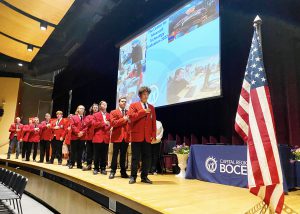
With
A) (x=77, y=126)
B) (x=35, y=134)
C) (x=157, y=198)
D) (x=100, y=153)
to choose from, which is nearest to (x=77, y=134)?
(x=77, y=126)

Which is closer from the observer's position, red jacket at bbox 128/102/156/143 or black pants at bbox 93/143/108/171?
red jacket at bbox 128/102/156/143

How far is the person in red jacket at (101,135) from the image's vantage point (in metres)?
4.62

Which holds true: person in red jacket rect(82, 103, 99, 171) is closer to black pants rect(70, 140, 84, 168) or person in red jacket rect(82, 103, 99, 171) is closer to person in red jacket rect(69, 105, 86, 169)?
person in red jacket rect(69, 105, 86, 169)

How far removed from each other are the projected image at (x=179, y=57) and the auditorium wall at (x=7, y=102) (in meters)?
9.65

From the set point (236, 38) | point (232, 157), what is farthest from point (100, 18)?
point (232, 157)

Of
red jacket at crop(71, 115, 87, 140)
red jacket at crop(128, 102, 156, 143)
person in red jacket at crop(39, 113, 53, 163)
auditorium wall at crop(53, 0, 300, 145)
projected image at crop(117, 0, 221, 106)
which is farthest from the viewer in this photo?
person in red jacket at crop(39, 113, 53, 163)

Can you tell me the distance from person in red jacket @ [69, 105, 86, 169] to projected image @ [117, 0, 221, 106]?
6.02 ft

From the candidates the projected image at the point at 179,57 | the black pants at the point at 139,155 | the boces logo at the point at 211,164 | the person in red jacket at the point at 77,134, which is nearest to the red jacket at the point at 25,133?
the person in red jacket at the point at 77,134

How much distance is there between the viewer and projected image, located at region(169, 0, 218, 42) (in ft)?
17.1

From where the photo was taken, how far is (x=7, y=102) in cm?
1437

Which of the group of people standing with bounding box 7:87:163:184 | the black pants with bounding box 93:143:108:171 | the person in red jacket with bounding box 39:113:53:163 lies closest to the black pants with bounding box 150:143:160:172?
the group of people standing with bounding box 7:87:163:184

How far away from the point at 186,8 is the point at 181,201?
14.8ft

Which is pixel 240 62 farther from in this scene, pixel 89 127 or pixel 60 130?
pixel 60 130

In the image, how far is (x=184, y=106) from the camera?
6266mm
